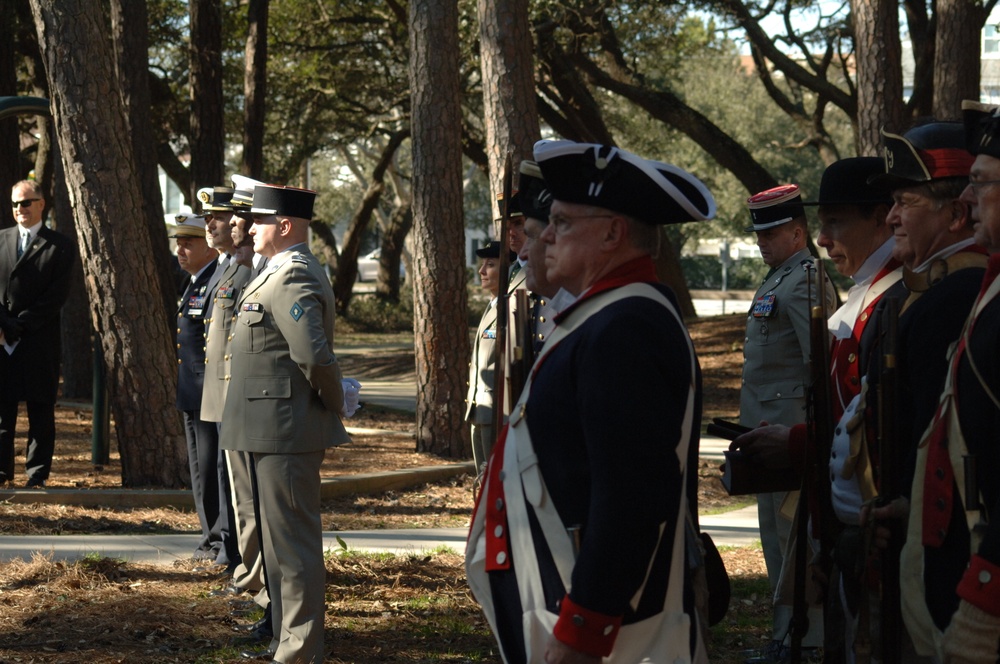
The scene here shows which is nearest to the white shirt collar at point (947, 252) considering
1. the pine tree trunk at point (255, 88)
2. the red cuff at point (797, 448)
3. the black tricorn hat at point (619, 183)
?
the red cuff at point (797, 448)

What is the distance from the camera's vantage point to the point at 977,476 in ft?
9.88

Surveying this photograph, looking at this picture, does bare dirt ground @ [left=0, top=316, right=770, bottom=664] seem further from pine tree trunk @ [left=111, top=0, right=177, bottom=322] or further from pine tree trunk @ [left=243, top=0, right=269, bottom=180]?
pine tree trunk @ [left=243, top=0, right=269, bottom=180]

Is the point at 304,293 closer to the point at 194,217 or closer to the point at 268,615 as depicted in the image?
the point at 268,615

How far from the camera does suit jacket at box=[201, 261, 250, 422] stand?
6.73 m

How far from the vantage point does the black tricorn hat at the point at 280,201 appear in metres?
5.73

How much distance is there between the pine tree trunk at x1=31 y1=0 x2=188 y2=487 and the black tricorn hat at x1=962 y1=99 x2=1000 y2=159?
767cm

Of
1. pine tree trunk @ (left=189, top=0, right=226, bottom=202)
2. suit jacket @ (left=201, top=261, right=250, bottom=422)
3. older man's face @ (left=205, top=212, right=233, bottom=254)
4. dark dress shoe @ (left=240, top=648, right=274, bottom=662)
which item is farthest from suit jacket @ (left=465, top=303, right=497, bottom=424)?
pine tree trunk @ (left=189, top=0, right=226, bottom=202)

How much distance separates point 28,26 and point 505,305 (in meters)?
17.5

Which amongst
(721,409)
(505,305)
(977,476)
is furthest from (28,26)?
(977,476)

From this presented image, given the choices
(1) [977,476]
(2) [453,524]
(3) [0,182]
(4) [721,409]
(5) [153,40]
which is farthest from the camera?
(5) [153,40]

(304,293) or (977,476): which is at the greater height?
(304,293)

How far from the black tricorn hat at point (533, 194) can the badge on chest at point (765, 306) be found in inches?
95.4

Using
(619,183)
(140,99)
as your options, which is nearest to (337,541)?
(619,183)

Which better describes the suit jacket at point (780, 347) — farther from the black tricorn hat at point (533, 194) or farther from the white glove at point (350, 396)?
the black tricorn hat at point (533, 194)
